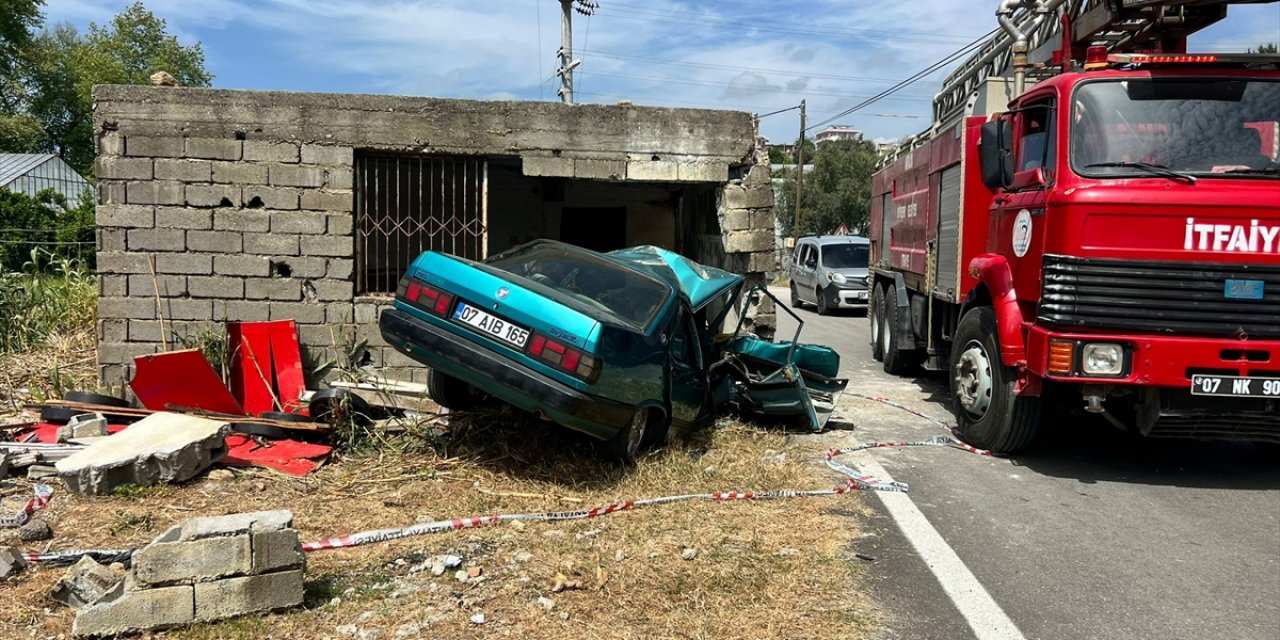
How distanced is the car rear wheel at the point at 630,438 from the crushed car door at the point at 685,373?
31 cm

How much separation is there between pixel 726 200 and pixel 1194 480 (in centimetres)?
473

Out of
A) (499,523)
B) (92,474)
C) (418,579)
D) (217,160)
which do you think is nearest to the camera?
(418,579)

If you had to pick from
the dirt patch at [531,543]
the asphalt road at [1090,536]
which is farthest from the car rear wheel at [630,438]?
the asphalt road at [1090,536]

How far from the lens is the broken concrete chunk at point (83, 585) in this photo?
3465mm

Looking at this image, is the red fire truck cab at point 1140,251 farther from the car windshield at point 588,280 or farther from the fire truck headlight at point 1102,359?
the car windshield at point 588,280

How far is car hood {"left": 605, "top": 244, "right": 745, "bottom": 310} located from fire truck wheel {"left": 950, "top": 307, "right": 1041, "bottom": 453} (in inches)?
73.5

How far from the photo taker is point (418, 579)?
392 centimetres

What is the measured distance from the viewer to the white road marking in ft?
11.6

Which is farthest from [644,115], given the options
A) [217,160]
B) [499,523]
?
[499,523]

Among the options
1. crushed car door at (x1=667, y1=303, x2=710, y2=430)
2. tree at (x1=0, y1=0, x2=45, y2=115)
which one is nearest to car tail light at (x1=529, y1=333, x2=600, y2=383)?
crushed car door at (x1=667, y1=303, x2=710, y2=430)

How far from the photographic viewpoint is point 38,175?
110ft

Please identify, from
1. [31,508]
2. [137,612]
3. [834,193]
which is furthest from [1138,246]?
[834,193]

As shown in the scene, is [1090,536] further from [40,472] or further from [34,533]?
[40,472]

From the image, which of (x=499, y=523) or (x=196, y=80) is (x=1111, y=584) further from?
(x=196, y=80)
